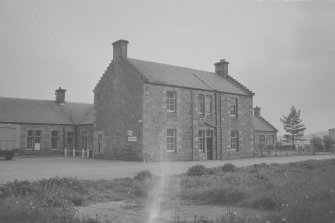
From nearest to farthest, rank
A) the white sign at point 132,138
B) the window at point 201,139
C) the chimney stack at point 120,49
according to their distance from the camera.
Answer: the white sign at point 132,138 → the chimney stack at point 120,49 → the window at point 201,139

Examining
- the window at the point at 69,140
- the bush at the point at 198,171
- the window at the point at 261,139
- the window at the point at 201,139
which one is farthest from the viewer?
the window at the point at 261,139

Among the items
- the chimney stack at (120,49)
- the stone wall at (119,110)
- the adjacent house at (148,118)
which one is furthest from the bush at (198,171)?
the chimney stack at (120,49)

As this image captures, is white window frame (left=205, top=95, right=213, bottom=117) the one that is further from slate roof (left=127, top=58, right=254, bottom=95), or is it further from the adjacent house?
slate roof (left=127, top=58, right=254, bottom=95)

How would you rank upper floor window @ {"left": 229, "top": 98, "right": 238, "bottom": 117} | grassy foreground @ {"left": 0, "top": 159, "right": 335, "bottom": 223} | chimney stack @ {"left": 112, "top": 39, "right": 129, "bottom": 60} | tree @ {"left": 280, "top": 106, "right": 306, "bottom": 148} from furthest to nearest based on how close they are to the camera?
tree @ {"left": 280, "top": 106, "right": 306, "bottom": 148}
upper floor window @ {"left": 229, "top": 98, "right": 238, "bottom": 117}
chimney stack @ {"left": 112, "top": 39, "right": 129, "bottom": 60}
grassy foreground @ {"left": 0, "top": 159, "right": 335, "bottom": 223}

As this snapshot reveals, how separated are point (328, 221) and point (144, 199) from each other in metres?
5.20

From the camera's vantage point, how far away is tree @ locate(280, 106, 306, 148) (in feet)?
284

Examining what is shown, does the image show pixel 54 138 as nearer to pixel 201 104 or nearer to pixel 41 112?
pixel 41 112

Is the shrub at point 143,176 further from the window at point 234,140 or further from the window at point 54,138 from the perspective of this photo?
Result: the window at point 54,138

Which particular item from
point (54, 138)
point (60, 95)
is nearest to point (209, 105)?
point (54, 138)

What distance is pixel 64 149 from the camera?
42500 millimetres

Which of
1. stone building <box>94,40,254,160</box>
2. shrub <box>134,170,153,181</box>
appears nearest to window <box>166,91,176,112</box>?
stone building <box>94,40,254,160</box>

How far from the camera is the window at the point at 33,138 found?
3994cm

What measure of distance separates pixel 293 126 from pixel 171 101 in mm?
60786

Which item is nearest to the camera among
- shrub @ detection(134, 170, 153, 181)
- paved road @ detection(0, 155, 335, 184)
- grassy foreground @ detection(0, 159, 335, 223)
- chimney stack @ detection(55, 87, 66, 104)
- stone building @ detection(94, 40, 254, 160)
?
grassy foreground @ detection(0, 159, 335, 223)
